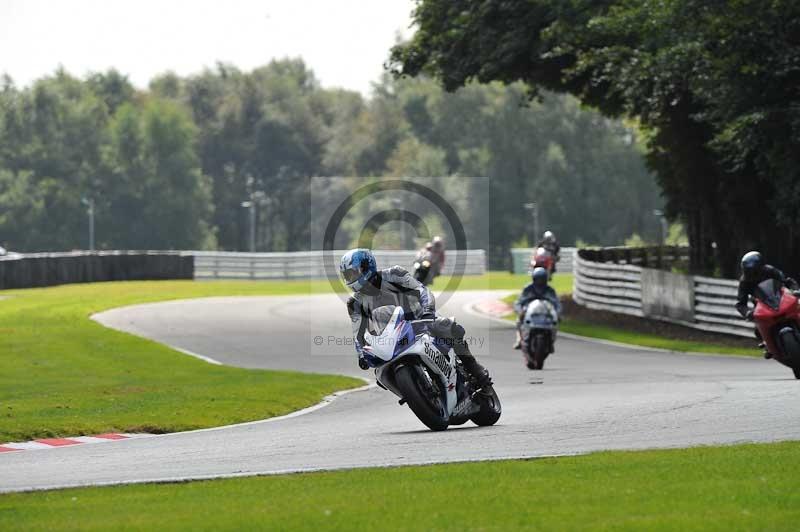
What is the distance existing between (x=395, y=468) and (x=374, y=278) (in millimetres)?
2548

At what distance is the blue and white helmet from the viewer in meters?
13.0

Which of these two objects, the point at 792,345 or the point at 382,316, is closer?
the point at 382,316

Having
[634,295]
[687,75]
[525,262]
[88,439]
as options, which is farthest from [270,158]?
[88,439]

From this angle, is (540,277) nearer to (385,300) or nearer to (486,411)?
(486,411)

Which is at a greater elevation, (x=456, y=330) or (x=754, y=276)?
(x=754, y=276)

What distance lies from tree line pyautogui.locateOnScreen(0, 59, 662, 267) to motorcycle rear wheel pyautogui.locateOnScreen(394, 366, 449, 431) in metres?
103

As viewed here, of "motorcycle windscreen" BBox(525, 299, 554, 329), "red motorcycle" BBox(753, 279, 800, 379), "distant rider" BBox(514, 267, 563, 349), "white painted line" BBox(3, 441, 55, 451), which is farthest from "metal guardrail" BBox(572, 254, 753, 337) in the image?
"white painted line" BBox(3, 441, 55, 451)

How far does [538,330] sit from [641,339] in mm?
8843

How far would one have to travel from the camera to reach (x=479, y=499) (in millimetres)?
9273

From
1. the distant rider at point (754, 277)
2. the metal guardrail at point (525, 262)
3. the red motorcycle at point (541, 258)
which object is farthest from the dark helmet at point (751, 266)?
the metal guardrail at point (525, 262)

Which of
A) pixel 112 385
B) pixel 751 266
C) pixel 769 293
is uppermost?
pixel 751 266

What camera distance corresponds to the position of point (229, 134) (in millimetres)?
144000

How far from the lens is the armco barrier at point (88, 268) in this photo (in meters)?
50.3

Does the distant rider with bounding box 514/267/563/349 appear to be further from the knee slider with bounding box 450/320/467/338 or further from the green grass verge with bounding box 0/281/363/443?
the knee slider with bounding box 450/320/467/338
